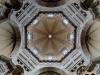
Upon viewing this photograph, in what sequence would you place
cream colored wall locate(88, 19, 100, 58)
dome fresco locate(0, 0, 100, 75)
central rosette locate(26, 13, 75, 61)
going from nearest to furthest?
1. dome fresco locate(0, 0, 100, 75)
2. cream colored wall locate(88, 19, 100, 58)
3. central rosette locate(26, 13, 75, 61)

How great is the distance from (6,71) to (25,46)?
191 centimetres

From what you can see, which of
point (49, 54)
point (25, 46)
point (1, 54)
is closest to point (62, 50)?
point (49, 54)

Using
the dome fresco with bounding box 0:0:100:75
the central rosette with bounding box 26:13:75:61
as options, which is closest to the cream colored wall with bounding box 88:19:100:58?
the dome fresco with bounding box 0:0:100:75

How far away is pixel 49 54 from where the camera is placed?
1875 cm

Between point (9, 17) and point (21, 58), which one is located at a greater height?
point (9, 17)

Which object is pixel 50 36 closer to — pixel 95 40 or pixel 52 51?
pixel 52 51

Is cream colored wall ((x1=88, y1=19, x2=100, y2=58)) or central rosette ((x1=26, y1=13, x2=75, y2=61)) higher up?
central rosette ((x1=26, y1=13, x2=75, y2=61))

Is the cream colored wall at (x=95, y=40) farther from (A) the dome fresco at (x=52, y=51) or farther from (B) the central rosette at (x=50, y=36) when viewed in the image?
(B) the central rosette at (x=50, y=36)

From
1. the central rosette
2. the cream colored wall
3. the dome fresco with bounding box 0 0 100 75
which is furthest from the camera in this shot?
the central rosette

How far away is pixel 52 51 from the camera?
755 inches

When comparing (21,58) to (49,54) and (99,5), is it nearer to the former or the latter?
(49,54)

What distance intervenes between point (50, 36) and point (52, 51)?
4.36 feet

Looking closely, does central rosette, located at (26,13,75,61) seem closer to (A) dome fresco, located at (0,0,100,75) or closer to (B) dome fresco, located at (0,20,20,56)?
(A) dome fresco, located at (0,0,100,75)

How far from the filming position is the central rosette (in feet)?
60.0
